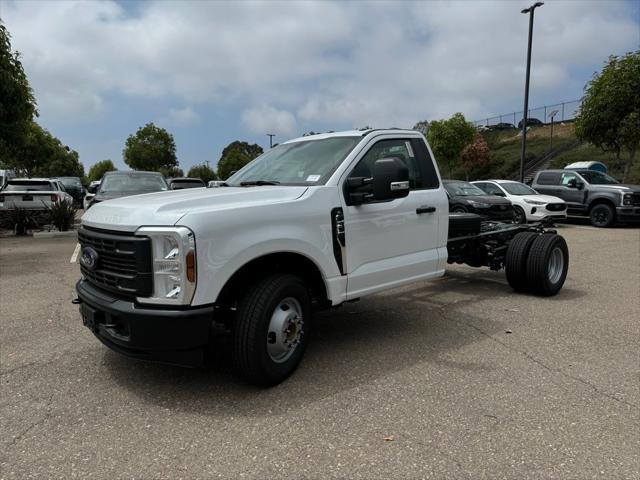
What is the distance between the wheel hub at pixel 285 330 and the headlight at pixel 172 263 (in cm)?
70

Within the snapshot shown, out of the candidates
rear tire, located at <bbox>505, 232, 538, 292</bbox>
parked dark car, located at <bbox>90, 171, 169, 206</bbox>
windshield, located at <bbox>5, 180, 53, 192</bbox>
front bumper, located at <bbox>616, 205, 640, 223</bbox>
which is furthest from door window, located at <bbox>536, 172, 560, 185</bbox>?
windshield, located at <bbox>5, 180, 53, 192</bbox>

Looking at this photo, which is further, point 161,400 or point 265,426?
point 161,400

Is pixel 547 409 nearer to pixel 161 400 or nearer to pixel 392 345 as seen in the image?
pixel 392 345

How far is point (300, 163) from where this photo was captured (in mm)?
4594

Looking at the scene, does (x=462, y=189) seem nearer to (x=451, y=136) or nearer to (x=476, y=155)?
(x=451, y=136)

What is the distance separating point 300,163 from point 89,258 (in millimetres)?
1957

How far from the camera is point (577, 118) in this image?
22141 mm

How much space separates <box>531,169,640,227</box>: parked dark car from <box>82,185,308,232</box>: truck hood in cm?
1545

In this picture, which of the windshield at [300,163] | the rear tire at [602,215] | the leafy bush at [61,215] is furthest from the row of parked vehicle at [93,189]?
the rear tire at [602,215]

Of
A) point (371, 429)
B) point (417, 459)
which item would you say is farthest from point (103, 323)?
point (417, 459)

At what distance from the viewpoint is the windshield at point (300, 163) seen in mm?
4289

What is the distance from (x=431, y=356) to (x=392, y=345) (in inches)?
16.4

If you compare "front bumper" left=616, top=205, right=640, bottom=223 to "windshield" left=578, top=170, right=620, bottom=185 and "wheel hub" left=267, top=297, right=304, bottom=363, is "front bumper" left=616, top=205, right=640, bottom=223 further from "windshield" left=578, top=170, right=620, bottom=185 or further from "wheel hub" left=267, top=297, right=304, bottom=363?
"wheel hub" left=267, top=297, right=304, bottom=363

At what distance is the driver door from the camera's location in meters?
4.20
